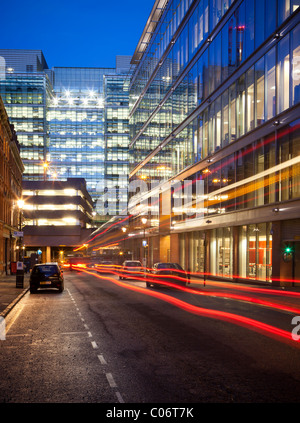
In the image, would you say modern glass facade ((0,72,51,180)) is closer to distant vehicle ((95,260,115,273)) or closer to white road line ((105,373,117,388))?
distant vehicle ((95,260,115,273))

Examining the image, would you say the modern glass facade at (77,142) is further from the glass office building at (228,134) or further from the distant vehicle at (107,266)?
the distant vehicle at (107,266)

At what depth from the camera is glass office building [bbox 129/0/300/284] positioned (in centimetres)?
2736

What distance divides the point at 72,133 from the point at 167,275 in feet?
459

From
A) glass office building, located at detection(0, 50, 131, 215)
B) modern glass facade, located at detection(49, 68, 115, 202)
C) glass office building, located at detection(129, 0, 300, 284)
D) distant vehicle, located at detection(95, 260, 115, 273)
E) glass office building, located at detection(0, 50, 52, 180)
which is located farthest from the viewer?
modern glass facade, located at detection(49, 68, 115, 202)

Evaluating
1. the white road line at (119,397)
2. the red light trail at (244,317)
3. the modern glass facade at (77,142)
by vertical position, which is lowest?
the red light trail at (244,317)

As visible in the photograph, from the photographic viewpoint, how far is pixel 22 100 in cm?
15138

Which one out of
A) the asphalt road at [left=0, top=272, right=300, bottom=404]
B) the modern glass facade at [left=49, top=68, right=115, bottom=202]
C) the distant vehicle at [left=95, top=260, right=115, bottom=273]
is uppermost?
the modern glass facade at [left=49, top=68, right=115, bottom=202]

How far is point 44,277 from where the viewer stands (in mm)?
26781

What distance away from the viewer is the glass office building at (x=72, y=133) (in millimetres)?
150750

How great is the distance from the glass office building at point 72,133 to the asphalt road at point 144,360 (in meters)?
141

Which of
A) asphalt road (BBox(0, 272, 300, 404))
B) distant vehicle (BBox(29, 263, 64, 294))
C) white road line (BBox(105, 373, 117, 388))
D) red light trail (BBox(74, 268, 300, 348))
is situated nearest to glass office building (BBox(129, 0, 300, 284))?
red light trail (BBox(74, 268, 300, 348))

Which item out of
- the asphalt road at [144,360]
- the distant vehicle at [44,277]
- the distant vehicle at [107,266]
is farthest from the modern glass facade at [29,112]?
the asphalt road at [144,360]

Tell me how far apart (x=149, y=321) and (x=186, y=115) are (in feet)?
113

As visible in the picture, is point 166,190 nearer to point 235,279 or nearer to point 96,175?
point 235,279
